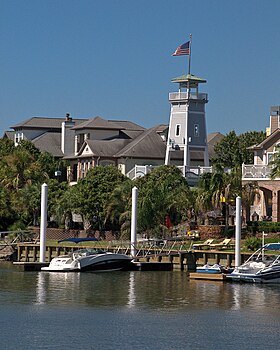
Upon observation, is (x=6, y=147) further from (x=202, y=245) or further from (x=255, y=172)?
(x=202, y=245)

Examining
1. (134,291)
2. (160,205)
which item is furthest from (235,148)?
(134,291)

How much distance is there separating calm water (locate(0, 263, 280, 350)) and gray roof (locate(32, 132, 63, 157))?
66.9 metres

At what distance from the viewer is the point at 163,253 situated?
8569cm

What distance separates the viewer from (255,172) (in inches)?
4016

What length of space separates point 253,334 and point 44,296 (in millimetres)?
17925

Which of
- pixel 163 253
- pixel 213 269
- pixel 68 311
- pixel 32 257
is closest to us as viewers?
pixel 68 311

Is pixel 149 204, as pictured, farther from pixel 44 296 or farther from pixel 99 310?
pixel 99 310

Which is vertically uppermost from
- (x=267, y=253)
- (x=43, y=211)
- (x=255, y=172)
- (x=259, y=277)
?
(x=255, y=172)

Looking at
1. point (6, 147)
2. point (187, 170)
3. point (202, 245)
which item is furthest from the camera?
point (6, 147)

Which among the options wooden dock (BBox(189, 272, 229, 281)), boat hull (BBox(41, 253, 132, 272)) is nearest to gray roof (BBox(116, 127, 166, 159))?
boat hull (BBox(41, 253, 132, 272))

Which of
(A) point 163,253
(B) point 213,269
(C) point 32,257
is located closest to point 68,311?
(B) point 213,269

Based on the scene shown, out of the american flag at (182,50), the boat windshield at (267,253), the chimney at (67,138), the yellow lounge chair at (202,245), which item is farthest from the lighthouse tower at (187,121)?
the boat windshield at (267,253)

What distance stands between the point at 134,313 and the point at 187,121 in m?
68.6

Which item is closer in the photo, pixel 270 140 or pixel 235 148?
pixel 270 140
